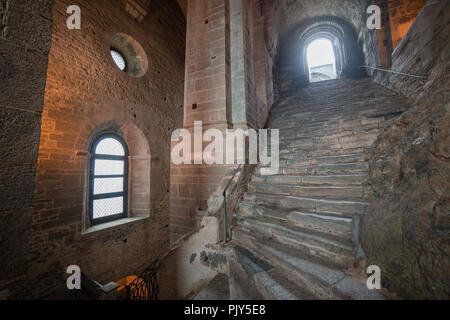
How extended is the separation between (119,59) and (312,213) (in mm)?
7842

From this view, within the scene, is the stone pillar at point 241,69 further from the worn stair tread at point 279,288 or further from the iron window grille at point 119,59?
the iron window grille at point 119,59

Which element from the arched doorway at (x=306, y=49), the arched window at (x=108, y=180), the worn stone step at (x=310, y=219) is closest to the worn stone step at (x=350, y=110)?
the worn stone step at (x=310, y=219)

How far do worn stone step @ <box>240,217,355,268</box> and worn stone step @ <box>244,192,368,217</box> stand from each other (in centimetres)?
36

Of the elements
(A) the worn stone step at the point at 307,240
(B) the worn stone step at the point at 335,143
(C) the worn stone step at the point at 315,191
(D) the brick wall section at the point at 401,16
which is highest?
(D) the brick wall section at the point at 401,16

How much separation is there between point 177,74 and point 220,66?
5.10 m

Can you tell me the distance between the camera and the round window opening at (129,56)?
21.9 feet

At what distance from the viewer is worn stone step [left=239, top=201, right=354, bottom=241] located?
87.3 inches

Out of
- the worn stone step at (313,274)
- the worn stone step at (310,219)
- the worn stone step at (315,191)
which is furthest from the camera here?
the worn stone step at (315,191)

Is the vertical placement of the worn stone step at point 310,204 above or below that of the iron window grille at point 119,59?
below

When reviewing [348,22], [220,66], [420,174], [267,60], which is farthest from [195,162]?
[348,22]

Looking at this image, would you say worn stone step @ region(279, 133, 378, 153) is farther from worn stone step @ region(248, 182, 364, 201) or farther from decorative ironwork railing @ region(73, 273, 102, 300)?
decorative ironwork railing @ region(73, 273, 102, 300)

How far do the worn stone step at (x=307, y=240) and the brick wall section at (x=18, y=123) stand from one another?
251 centimetres

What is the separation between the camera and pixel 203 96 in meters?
4.77

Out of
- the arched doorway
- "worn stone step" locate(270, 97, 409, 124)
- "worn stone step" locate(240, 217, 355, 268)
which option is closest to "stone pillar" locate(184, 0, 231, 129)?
"worn stone step" locate(240, 217, 355, 268)
